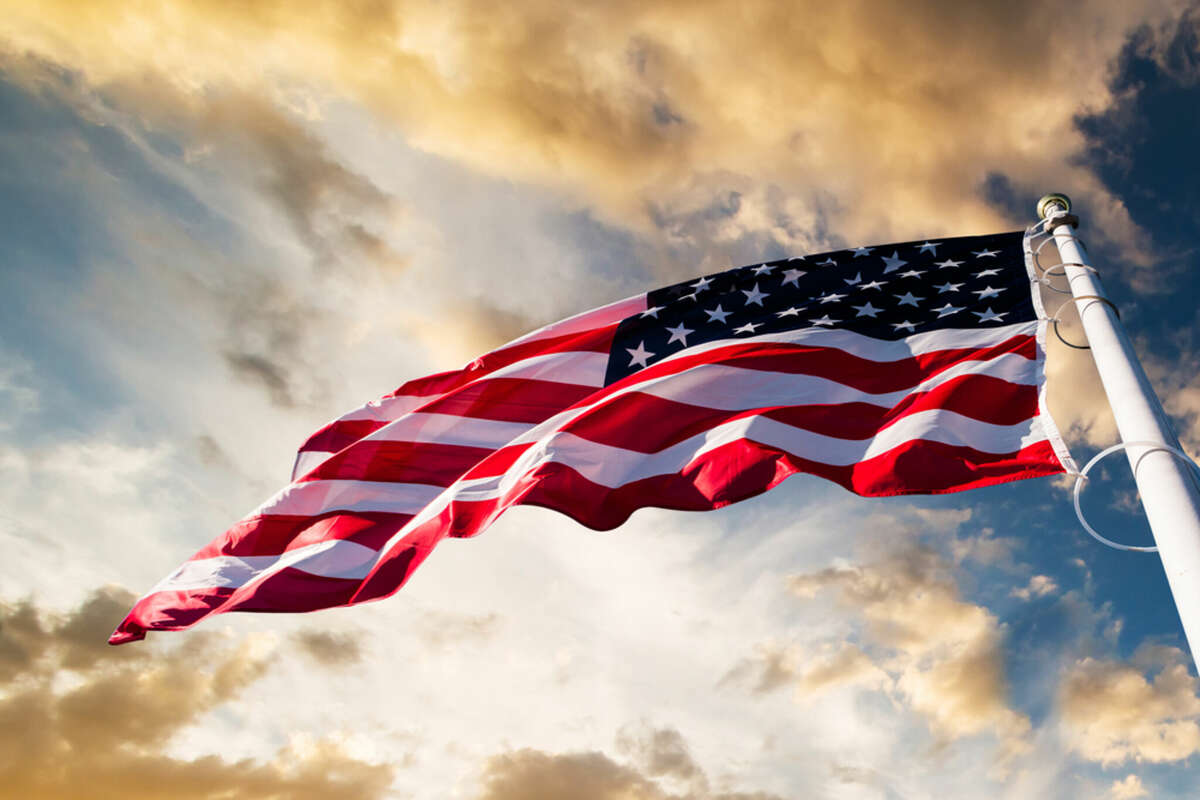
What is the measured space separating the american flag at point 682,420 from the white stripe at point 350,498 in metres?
0.02

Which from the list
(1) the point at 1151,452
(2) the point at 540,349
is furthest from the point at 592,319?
(1) the point at 1151,452

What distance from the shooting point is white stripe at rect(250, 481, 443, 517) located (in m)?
10.9

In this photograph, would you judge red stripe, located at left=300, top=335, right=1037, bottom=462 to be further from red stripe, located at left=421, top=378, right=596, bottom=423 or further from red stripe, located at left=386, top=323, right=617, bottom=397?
red stripe, located at left=386, top=323, right=617, bottom=397

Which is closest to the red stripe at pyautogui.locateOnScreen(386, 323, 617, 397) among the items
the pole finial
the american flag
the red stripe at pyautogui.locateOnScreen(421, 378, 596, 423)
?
the american flag

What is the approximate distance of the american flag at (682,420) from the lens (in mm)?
8805

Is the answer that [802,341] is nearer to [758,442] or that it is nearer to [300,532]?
[758,442]

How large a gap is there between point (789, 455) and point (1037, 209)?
4.71 m

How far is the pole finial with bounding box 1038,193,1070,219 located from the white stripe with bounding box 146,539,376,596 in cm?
969

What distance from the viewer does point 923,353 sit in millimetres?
9891

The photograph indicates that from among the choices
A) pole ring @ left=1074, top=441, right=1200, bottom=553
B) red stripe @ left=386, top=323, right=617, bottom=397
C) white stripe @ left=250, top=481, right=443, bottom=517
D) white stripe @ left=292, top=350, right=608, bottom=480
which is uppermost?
red stripe @ left=386, top=323, right=617, bottom=397

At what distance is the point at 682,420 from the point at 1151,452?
16.4 feet

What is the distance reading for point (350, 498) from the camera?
10992mm

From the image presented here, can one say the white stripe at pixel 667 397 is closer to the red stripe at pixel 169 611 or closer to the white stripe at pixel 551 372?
the white stripe at pixel 551 372

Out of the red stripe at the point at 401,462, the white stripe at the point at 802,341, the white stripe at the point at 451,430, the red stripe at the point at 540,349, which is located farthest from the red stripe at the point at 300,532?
the red stripe at the point at 540,349
